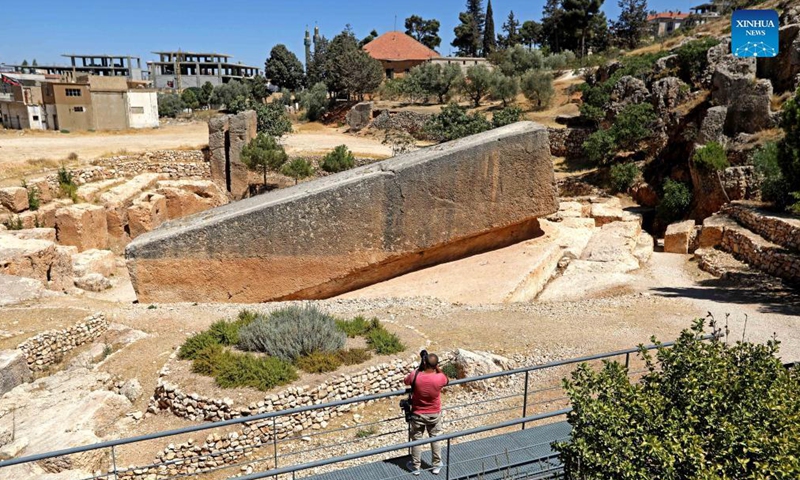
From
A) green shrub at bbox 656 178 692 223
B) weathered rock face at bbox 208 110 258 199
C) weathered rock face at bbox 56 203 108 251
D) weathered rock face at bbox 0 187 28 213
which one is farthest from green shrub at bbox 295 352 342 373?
weathered rock face at bbox 208 110 258 199

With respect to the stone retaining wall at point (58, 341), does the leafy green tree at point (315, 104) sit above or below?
above

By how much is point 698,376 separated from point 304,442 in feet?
14.6

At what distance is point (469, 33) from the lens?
6569 cm

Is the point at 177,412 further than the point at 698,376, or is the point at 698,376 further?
the point at 177,412

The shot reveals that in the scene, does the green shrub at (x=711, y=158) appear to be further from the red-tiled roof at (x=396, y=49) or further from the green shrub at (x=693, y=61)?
the red-tiled roof at (x=396, y=49)

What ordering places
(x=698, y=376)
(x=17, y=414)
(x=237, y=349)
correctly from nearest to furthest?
(x=698, y=376)
(x=17, y=414)
(x=237, y=349)

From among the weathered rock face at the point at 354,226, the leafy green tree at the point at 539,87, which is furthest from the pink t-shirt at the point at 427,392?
the leafy green tree at the point at 539,87

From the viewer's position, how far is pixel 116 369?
796cm

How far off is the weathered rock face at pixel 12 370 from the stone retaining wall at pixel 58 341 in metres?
0.31

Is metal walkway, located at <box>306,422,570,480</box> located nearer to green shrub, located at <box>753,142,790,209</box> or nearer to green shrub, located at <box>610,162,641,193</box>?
green shrub, located at <box>753,142,790,209</box>

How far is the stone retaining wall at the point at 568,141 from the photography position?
26734 mm

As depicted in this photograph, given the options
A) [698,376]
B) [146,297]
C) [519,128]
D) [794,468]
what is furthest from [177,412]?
[519,128]

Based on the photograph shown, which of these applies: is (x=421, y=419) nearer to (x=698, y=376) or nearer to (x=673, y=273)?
(x=698, y=376)

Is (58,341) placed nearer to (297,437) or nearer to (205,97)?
(297,437)
